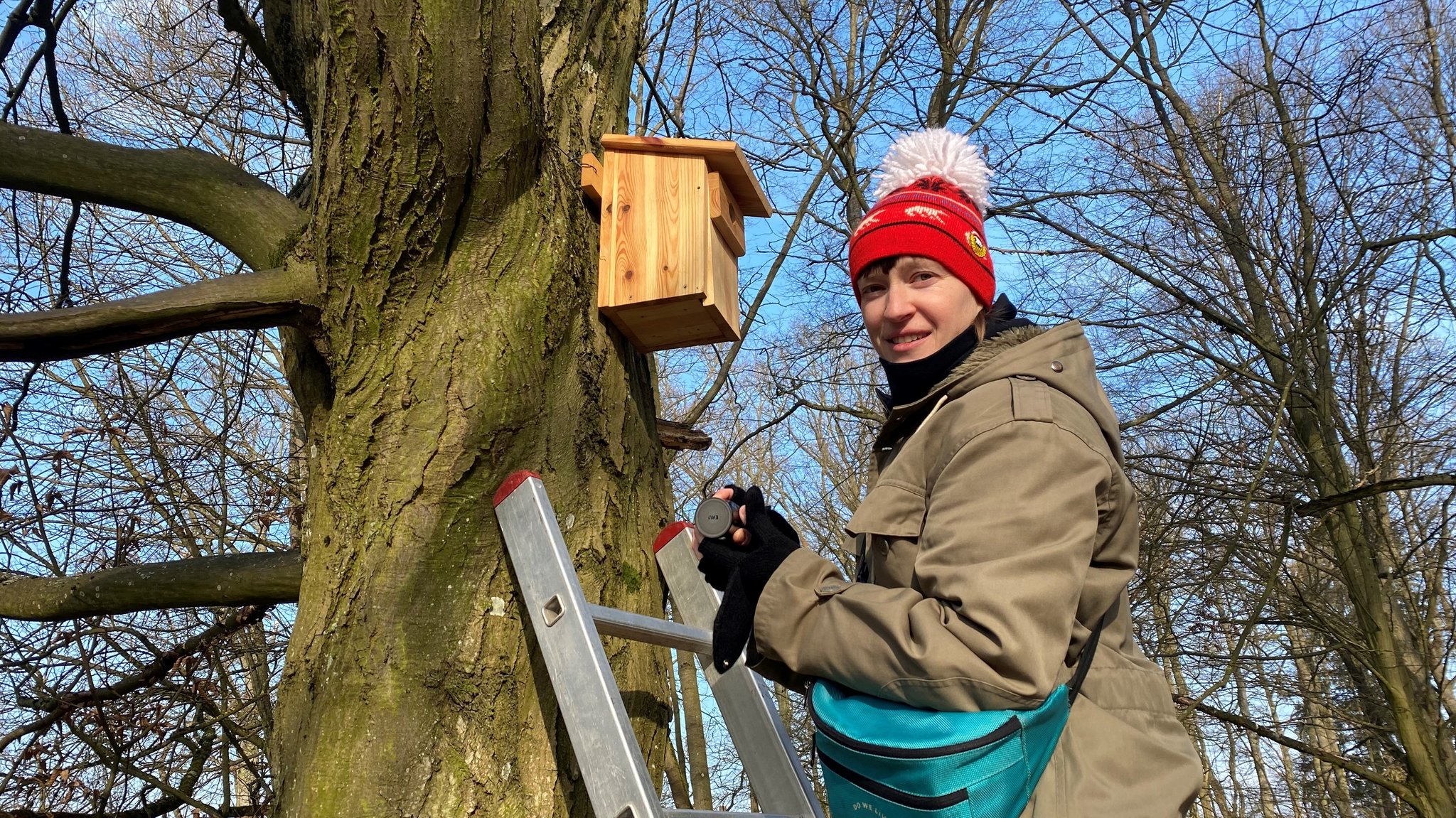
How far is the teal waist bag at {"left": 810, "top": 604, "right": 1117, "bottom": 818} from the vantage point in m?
1.27

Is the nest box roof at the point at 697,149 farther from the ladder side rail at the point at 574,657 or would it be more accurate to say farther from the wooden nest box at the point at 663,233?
the ladder side rail at the point at 574,657

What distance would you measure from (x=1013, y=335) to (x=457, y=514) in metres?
1.07

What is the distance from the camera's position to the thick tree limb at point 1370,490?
4812 millimetres

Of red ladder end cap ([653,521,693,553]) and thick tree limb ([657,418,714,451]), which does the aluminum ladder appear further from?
thick tree limb ([657,418,714,451])

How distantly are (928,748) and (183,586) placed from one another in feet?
6.98

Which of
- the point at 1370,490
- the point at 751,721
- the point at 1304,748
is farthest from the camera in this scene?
the point at 1304,748

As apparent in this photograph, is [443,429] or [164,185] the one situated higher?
[164,185]

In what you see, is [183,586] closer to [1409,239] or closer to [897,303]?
[897,303]

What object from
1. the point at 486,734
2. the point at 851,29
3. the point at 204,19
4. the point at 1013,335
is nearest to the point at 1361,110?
the point at 851,29

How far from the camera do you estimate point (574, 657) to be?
1748 millimetres

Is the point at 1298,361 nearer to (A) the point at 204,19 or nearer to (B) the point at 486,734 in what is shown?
(B) the point at 486,734

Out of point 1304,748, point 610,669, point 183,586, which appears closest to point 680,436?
point 610,669

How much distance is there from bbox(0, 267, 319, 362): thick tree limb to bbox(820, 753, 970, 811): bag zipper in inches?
56.1

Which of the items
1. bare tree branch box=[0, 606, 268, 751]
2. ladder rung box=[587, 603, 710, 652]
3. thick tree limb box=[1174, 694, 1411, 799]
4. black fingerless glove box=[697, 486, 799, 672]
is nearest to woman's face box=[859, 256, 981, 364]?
black fingerless glove box=[697, 486, 799, 672]
